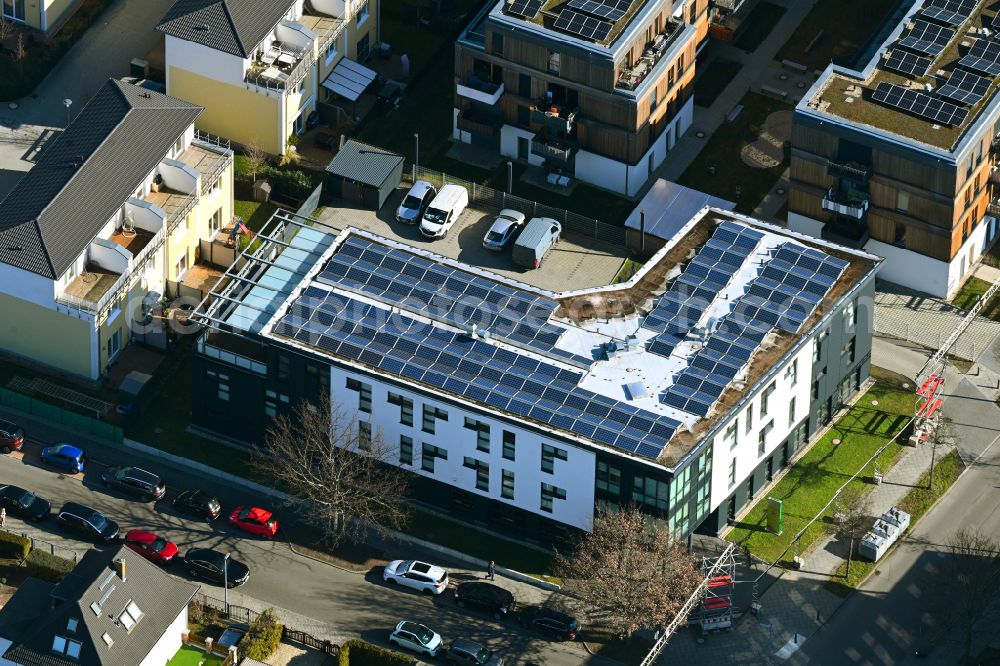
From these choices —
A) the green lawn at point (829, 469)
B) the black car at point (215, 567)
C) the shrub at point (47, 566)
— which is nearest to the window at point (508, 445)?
the green lawn at point (829, 469)

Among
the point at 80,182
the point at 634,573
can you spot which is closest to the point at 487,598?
the point at 634,573

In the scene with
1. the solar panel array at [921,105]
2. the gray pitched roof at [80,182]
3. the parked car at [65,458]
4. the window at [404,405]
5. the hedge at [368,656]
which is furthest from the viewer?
the solar panel array at [921,105]

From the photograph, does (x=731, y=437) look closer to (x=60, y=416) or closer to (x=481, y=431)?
(x=481, y=431)

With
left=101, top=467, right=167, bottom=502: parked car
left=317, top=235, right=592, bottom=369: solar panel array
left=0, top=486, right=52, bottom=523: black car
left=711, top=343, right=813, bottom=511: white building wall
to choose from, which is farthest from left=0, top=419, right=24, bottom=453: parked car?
left=711, top=343, right=813, bottom=511: white building wall

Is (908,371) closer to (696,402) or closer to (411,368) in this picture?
(696,402)

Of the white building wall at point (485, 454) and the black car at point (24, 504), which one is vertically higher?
the white building wall at point (485, 454)

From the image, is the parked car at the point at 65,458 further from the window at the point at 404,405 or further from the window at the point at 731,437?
the window at the point at 731,437
